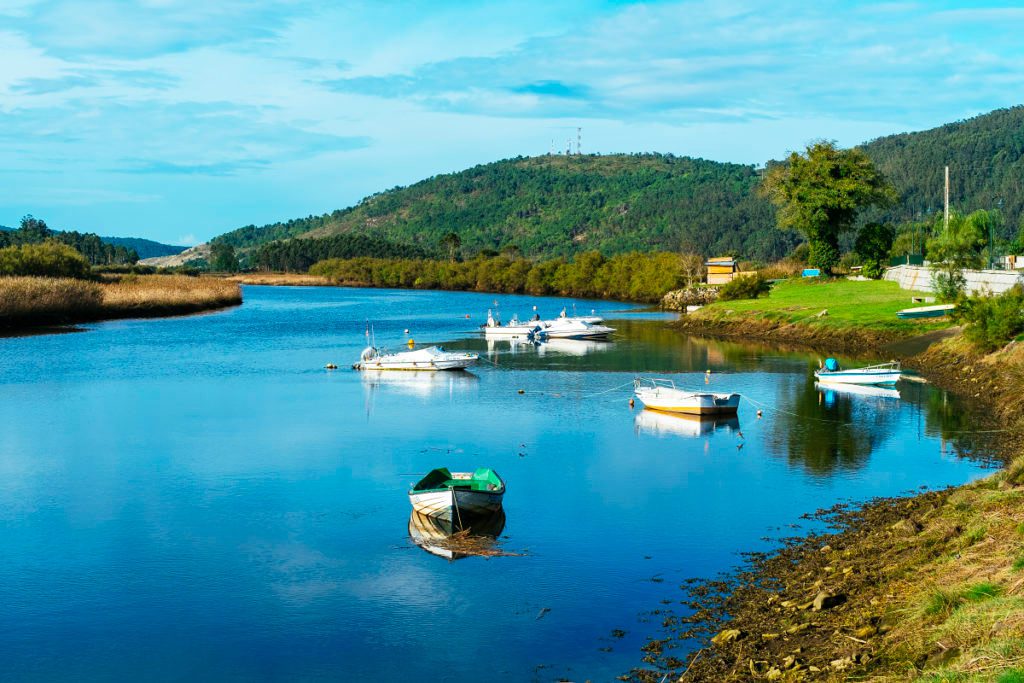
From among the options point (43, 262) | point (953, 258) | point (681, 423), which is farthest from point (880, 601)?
point (43, 262)

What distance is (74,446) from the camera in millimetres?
40438

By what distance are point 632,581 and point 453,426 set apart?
22.0 meters

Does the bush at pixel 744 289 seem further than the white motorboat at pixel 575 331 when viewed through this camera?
Yes

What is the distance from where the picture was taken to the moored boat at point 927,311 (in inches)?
2813

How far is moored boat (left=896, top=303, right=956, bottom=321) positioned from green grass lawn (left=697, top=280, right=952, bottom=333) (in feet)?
2.63

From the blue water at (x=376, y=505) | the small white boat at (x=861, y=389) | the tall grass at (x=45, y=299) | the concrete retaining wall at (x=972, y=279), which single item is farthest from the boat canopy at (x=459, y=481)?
the tall grass at (x=45, y=299)

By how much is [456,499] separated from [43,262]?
11365cm

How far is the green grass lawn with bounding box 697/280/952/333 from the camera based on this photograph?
75062 mm

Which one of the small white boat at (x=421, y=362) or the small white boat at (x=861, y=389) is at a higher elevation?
the small white boat at (x=421, y=362)

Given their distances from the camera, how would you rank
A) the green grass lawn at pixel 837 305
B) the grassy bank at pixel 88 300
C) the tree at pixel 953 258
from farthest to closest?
the grassy bank at pixel 88 300
the green grass lawn at pixel 837 305
the tree at pixel 953 258

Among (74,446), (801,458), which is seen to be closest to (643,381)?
(801,458)

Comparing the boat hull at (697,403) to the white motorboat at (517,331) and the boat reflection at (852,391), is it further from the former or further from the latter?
the white motorboat at (517,331)

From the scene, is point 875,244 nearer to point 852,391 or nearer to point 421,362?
point 852,391

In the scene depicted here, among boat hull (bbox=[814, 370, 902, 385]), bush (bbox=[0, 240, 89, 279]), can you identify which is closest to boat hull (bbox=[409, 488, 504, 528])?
boat hull (bbox=[814, 370, 902, 385])
